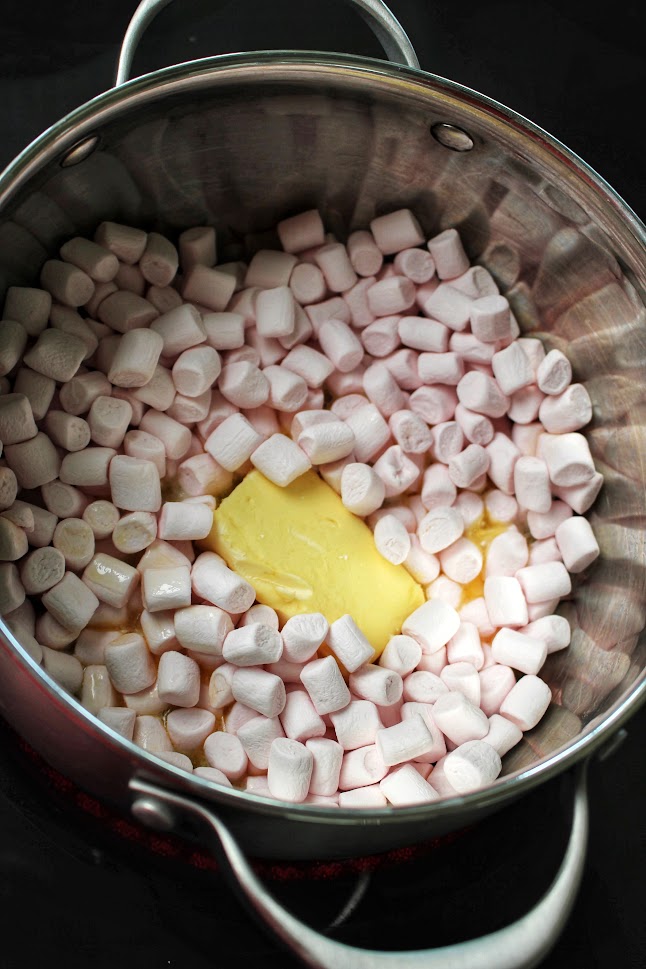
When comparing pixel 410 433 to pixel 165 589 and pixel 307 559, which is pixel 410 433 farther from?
pixel 165 589

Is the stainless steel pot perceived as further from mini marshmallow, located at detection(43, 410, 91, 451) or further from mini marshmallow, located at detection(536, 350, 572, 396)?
mini marshmallow, located at detection(43, 410, 91, 451)

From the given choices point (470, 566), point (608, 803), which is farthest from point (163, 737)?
point (608, 803)

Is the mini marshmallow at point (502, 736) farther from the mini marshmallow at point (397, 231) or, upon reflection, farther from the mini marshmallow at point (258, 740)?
the mini marshmallow at point (397, 231)

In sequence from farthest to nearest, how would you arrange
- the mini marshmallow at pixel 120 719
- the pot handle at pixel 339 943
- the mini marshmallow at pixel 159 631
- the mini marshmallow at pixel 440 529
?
the mini marshmallow at pixel 440 529 → the mini marshmallow at pixel 159 631 → the mini marshmallow at pixel 120 719 → the pot handle at pixel 339 943

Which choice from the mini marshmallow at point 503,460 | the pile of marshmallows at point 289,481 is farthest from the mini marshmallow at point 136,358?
the mini marshmallow at point 503,460

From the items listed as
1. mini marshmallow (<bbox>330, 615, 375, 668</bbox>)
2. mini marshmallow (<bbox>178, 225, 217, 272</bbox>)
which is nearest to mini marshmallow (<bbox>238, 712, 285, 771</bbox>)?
mini marshmallow (<bbox>330, 615, 375, 668</bbox>)

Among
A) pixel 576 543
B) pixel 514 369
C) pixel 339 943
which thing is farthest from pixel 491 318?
pixel 339 943
